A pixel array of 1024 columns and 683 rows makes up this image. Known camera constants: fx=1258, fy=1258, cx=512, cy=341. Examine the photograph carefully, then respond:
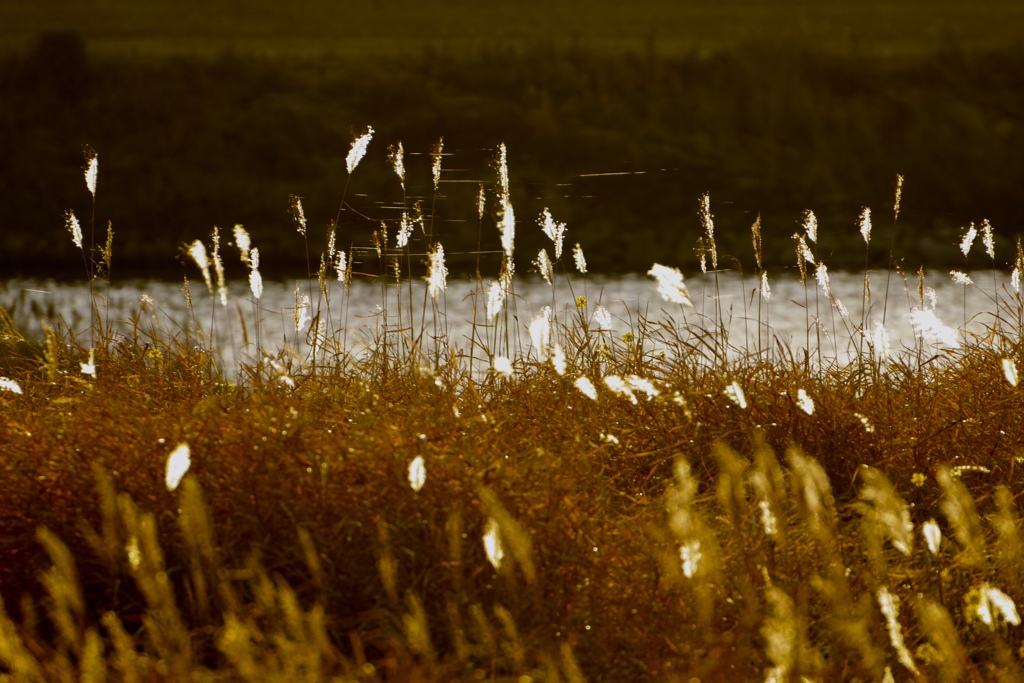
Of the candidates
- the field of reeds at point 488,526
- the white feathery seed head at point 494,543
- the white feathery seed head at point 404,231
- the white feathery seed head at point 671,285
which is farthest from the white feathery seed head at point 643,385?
the white feathery seed head at point 404,231

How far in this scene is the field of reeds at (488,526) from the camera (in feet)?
8.13

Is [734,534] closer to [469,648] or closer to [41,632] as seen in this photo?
[469,648]

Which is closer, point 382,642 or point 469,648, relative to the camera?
point 469,648

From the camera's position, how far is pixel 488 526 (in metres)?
2.70

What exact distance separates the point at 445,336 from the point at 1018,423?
1860mm

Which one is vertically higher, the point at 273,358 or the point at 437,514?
the point at 273,358

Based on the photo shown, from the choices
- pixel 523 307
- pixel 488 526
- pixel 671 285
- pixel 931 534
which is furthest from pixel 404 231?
pixel 523 307

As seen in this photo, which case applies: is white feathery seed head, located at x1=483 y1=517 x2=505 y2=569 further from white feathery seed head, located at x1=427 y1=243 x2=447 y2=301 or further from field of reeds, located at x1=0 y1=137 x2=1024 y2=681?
white feathery seed head, located at x1=427 y1=243 x2=447 y2=301

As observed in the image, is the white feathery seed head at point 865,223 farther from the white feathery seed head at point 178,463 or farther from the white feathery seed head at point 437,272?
the white feathery seed head at point 178,463

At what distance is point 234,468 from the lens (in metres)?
3.07

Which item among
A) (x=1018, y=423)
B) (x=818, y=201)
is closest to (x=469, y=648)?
(x=1018, y=423)

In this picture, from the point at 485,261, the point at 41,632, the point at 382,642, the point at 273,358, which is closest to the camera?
the point at 382,642

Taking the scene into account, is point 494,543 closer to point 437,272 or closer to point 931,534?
point 931,534

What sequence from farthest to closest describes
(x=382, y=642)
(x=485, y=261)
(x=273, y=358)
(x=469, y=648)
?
(x=485, y=261) < (x=273, y=358) < (x=382, y=642) < (x=469, y=648)
